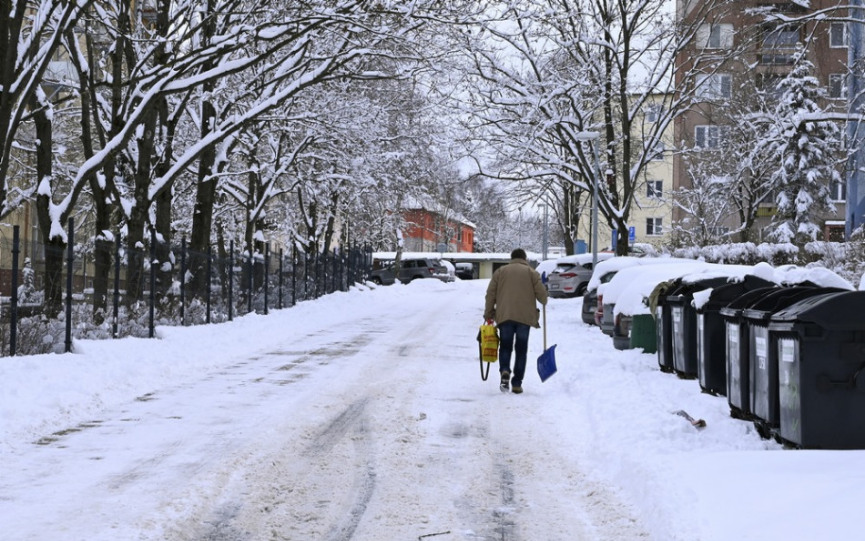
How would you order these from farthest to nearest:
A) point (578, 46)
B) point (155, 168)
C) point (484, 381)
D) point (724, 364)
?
point (578, 46)
point (155, 168)
point (484, 381)
point (724, 364)

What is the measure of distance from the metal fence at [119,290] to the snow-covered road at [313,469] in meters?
2.33

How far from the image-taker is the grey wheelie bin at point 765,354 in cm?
810

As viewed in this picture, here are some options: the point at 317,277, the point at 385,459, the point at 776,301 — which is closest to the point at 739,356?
the point at 776,301

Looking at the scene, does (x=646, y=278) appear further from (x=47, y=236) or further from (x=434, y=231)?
(x=434, y=231)

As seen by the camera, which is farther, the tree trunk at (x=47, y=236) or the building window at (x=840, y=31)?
the building window at (x=840, y=31)

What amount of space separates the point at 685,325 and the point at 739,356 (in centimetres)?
363

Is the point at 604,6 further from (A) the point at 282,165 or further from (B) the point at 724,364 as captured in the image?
(B) the point at 724,364

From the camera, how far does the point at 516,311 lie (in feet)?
41.3

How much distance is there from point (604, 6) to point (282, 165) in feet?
37.5

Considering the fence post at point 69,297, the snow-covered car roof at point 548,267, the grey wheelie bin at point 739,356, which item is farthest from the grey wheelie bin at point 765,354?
the snow-covered car roof at point 548,267

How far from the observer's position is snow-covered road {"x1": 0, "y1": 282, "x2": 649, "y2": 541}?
604 cm

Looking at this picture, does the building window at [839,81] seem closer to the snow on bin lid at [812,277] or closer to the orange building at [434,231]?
the snow on bin lid at [812,277]

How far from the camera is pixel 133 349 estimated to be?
50.4ft

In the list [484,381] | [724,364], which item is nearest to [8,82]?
[484,381]
